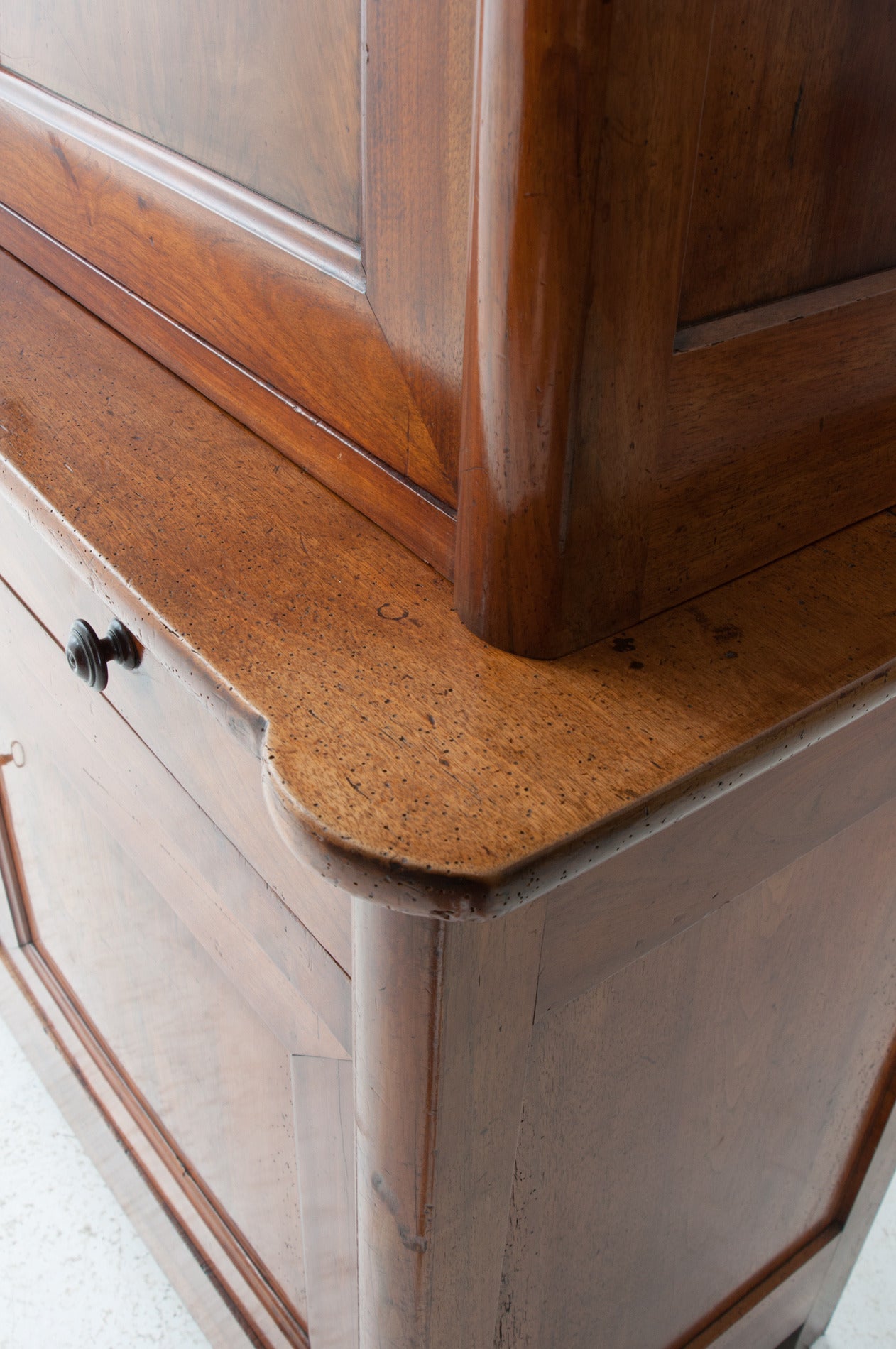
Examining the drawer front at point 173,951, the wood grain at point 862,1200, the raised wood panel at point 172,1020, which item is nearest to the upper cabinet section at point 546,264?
the drawer front at point 173,951

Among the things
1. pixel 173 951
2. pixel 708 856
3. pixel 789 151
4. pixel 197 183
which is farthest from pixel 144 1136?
pixel 789 151

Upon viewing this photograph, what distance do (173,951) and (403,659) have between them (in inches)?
16.6

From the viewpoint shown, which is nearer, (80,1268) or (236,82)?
(236,82)

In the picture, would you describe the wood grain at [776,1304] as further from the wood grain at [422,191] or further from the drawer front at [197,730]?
the wood grain at [422,191]

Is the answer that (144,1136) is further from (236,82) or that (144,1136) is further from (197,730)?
(236,82)

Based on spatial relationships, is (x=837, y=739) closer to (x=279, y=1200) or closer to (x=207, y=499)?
(x=207, y=499)

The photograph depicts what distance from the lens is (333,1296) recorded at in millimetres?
691

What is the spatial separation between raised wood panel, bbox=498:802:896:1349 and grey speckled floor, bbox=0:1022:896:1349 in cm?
34

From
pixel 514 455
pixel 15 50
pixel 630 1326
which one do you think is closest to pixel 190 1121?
pixel 630 1326

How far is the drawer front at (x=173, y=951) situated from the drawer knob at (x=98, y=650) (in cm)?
8

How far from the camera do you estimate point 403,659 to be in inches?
18.3

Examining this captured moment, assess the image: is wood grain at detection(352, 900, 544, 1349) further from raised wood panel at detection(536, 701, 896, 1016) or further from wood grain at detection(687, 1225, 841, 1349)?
wood grain at detection(687, 1225, 841, 1349)

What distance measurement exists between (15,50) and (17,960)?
884 mm

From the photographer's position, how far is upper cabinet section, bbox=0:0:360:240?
1.60 ft
